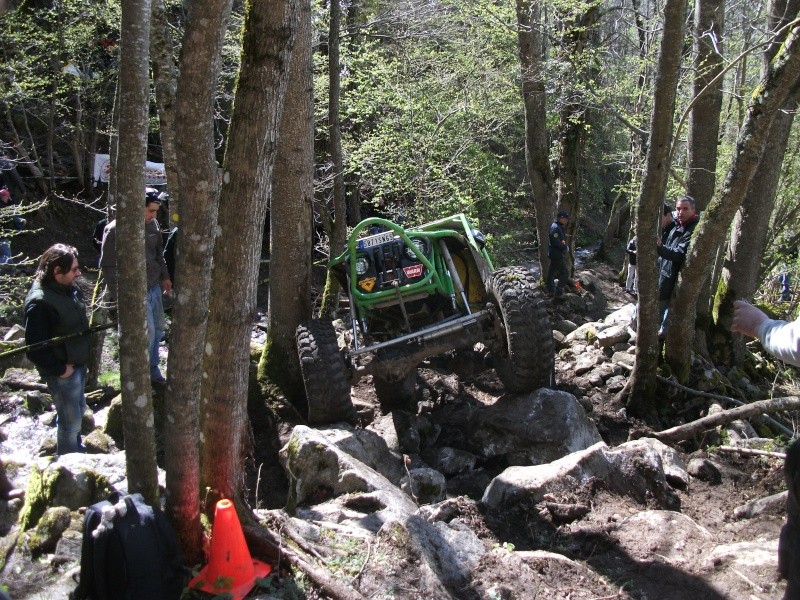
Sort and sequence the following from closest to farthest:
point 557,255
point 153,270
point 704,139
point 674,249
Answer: point 153,270, point 674,249, point 704,139, point 557,255

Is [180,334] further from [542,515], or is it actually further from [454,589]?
[542,515]

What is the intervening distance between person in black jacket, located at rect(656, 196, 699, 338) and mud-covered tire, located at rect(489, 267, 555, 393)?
65.8 inches

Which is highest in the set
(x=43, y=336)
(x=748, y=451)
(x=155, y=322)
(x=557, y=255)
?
(x=43, y=336)

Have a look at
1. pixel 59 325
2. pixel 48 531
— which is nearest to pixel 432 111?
pixel 59 325

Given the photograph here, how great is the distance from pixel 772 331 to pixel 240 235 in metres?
2.36

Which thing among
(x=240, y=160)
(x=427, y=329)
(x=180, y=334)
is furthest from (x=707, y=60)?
(x=180, y=334)

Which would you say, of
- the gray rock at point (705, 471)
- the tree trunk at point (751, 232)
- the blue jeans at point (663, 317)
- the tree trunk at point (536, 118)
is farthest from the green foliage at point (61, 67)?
the gray rock at point (705, 471)

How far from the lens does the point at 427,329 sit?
6145 millimetres

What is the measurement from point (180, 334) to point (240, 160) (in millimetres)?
863

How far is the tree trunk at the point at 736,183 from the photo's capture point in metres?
5.68

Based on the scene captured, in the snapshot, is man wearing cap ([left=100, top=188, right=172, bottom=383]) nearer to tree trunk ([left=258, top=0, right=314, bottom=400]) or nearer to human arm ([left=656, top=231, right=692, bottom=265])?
tree trunk ([left=258, top=0, right=314, bottom=400])

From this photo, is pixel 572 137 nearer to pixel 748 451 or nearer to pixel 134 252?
pixel 748 451

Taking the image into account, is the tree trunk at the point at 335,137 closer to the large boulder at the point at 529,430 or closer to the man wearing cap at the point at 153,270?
the man wearing cap at the point at 153,270

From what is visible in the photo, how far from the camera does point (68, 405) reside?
5.14 meters
